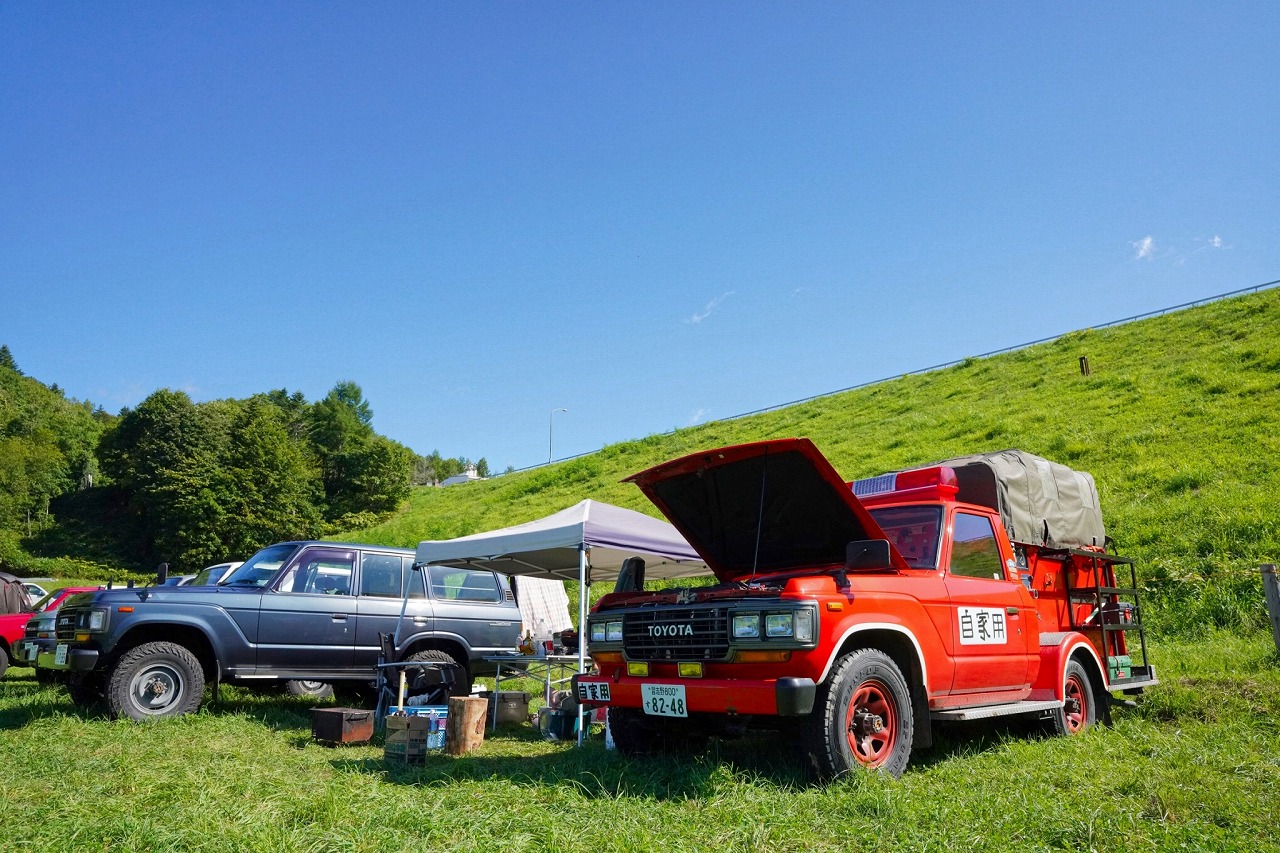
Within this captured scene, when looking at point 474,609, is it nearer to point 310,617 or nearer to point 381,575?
point 381,575

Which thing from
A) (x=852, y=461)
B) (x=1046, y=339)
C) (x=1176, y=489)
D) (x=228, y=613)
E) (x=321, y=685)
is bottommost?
(x=321, y=685)

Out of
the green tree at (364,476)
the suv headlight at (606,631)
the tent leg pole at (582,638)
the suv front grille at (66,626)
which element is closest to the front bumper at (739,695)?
the suv headlight at (606,631)

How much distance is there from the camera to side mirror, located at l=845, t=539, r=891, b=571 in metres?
5.06

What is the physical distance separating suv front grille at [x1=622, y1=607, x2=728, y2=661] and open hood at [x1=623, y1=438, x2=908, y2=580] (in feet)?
2.48

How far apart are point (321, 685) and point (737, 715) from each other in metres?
8.20

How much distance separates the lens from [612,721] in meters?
6.21

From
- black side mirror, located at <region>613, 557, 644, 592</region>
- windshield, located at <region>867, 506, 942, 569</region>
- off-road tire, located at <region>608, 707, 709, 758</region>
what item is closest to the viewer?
windshield, located at <region>867, 506, 942, 569</region>

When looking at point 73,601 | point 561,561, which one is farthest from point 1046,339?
point 73,601

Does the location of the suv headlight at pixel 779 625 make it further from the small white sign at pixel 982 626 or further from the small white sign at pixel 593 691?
the small white sign at pixel 982 626

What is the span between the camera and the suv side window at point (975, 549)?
20.5 ft

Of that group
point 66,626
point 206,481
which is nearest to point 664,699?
point 66,626

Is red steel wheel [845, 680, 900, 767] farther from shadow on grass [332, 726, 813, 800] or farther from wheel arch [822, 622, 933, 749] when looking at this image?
shadow on grass [332, 726, 813, 800]

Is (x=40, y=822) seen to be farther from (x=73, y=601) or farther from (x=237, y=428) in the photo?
(x=237, y=428)

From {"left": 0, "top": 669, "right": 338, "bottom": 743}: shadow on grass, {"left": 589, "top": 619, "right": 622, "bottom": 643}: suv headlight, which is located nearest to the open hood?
{"left": 589, "top": 619, "right": 622, "bottom": 643}: suv headlight
